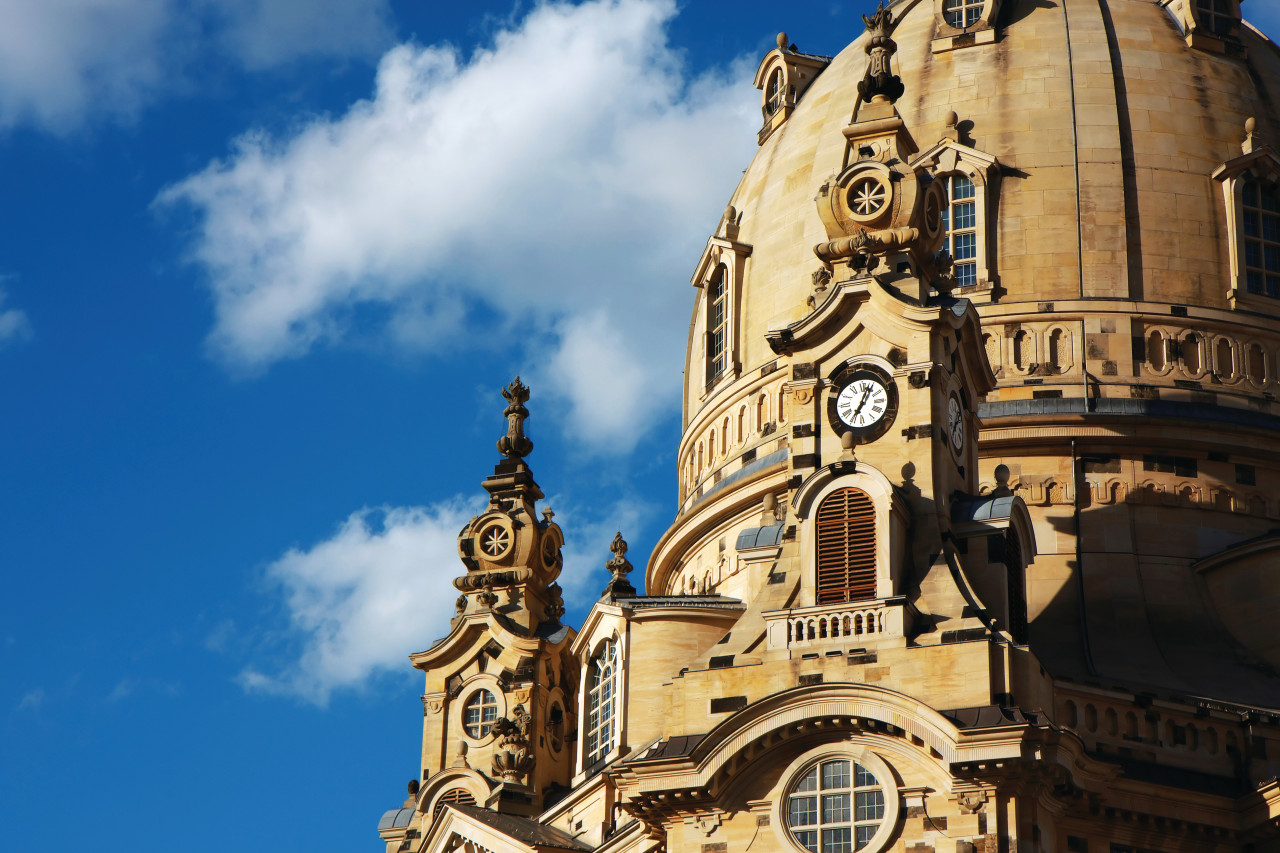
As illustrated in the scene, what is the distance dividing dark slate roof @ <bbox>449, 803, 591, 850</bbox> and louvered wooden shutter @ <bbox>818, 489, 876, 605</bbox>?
1142cm

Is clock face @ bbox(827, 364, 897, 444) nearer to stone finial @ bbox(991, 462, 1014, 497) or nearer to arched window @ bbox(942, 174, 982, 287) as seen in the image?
stone finial @ bbox(991, 462, 1014, 497)

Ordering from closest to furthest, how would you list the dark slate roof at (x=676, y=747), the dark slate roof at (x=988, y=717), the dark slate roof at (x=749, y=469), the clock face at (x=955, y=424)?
the dark slate roof at (x=988, y=717), the dark slate roof at (x=676, y=747), the clock face at (x=955, y=424), the dark slate roof at (x=749, y=469)

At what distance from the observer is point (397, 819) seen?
206 ft

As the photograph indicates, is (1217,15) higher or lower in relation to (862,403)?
higher

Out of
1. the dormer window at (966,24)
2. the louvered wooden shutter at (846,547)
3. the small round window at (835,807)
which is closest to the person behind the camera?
the small round window at (835,807)

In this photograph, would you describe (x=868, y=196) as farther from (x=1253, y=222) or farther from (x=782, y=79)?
(x=782, y=79)

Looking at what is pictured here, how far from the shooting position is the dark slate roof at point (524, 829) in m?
54.2

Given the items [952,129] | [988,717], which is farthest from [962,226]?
[988,717]

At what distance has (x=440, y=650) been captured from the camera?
63.0 meters

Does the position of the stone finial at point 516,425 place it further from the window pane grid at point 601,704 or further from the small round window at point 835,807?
the small round window at point 835,807

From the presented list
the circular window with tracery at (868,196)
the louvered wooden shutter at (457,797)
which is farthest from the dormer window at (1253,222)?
the louvered wooden shutter at (457,797)

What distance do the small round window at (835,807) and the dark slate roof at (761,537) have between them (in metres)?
9.33

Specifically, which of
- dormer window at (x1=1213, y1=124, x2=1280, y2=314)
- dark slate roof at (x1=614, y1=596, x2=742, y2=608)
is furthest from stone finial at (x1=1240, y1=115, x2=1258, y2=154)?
dark slate roof at (x1=614, y1=596, x2=742, y2=608)

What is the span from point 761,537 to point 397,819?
16016 millimetres
